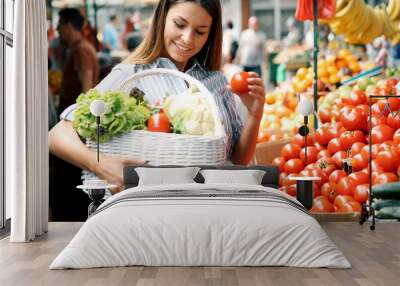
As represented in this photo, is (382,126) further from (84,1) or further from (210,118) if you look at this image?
(84,1)

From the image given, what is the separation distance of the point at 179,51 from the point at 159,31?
0.26 metres

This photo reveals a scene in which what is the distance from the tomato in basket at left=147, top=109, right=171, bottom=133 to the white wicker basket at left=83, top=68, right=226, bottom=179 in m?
0.08

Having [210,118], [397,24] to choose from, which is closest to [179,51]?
[210,118]

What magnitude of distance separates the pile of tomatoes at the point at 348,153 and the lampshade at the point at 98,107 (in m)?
1.62

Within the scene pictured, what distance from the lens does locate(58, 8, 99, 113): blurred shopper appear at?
7.05 metres

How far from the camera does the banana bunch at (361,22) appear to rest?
24.1 ft

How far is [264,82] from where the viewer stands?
7.38 m

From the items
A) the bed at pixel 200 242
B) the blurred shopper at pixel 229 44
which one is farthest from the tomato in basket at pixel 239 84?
the bed at pixel 200 242

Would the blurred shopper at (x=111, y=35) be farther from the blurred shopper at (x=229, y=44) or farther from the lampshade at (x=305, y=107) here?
the lampshade at (x=305, y=107)

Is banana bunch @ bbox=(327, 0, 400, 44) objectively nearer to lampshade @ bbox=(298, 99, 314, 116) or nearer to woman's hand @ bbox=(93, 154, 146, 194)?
lampshade @ bbox=(298, 99, 314, 116)

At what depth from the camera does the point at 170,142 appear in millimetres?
6391

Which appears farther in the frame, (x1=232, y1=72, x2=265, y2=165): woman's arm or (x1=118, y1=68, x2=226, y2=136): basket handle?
(x1=232, y1=72, x2=265, y2=165): woman's arm

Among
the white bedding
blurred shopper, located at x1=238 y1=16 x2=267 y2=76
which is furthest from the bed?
blurred shopper, located at x1=238 y1=16 x2=267 y2=76

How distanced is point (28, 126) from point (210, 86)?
1921mm
